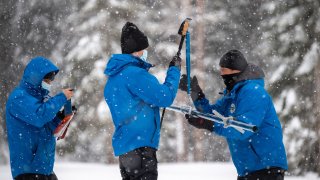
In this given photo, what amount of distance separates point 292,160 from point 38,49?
16.8 metres

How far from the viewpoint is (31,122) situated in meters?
5.41

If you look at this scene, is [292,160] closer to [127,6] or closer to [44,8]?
[127,6]

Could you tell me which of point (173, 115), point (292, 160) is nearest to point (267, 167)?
point (292, 160)

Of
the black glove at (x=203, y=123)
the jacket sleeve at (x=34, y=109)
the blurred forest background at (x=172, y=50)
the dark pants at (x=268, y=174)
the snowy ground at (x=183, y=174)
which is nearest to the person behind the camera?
the dark pants at (x=268, y=174)

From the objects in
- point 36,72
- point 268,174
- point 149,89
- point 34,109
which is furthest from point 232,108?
point 36,72

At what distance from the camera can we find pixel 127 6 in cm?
1934

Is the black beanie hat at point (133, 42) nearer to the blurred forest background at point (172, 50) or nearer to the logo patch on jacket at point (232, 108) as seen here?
the logo patch on jacket at point (232, 108)

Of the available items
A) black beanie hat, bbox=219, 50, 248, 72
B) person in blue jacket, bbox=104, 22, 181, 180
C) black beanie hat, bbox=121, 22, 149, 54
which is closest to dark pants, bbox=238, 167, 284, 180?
person in blue jacket, bbox=104, 22, 181, 180

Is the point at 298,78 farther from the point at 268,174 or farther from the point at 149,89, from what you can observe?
the point at 149,89

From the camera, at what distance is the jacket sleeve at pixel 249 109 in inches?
189

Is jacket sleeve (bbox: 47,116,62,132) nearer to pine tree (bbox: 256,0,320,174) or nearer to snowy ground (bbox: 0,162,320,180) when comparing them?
snowy ground (bbox: 0,162,320,180)

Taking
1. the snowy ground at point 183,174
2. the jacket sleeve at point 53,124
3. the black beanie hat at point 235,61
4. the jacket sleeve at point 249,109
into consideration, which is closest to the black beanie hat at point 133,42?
the black beanie hat at point 235,61

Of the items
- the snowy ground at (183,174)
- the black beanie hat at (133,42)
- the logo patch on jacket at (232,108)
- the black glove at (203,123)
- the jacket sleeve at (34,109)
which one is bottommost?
the black glove at (203,123)

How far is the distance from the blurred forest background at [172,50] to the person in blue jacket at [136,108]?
9352 mm
